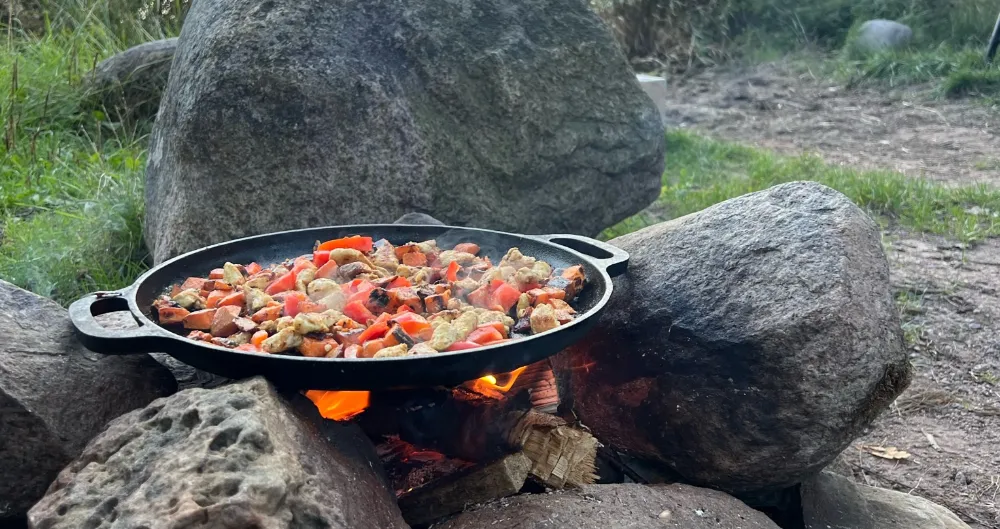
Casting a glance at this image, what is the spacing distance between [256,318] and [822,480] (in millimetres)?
1785

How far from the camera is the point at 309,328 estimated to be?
2156 millimetres

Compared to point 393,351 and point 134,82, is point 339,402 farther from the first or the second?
point 134,82

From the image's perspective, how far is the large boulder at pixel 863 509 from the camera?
2555 millimetres

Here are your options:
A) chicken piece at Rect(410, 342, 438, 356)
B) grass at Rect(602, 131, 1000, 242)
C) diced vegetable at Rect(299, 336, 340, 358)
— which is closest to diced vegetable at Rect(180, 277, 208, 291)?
diced vegetable at Rect(299, 336, 340, 358)

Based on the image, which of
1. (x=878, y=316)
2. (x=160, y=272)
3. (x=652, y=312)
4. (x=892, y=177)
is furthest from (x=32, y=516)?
(x=892, y=177)

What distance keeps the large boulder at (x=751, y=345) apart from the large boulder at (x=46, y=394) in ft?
4.53

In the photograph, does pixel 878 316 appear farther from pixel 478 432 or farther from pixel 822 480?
pixel 478 432

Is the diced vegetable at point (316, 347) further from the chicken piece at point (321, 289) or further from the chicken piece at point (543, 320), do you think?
the chicken piece at point (543, 320)

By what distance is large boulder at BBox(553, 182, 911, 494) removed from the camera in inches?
90.9

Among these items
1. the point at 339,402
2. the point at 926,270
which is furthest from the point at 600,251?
the point at 926,270

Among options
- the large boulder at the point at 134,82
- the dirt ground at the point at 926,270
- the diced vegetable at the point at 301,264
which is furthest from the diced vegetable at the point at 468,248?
the large boulder at the point at 134,82

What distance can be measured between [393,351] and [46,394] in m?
0.90

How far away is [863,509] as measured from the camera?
2.62m

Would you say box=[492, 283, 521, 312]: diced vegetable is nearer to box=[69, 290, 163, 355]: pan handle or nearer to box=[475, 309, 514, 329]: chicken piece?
box=[475, 309, 514, 329]: chicken piece
